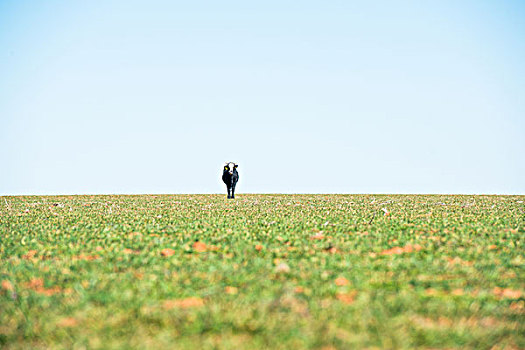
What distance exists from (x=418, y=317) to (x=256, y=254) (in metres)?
4.16

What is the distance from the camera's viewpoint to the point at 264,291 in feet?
20.0

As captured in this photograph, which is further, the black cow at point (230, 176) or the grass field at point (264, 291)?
the black cow at point (230, 176)

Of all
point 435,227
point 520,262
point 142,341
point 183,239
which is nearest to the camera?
point 142,341

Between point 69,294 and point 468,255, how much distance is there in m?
6.84

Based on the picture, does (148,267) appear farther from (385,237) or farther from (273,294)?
(385,237)

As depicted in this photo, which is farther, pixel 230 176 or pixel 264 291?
pixel 230 176

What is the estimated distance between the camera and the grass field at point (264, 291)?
465 centimetres

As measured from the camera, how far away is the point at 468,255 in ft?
29.3

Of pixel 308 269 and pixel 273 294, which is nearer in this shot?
pixel 273 294

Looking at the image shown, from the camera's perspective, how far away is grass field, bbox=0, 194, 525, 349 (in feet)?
15.3

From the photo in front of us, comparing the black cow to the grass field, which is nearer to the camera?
the grass field

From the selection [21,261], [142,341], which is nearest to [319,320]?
[142,341]

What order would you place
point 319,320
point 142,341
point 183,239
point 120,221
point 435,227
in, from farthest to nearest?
point 120,221 < point 435,227 < point 183,239 < point 319,320 < point 142,341

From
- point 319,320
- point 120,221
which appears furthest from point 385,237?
point 120,221
